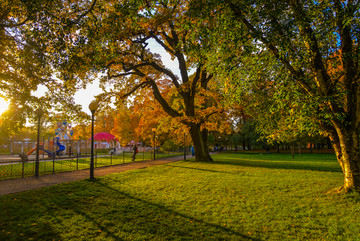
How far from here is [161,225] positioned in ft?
15.3

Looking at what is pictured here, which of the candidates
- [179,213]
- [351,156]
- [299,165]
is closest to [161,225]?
[179,213]

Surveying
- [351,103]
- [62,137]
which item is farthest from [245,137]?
[351,103]

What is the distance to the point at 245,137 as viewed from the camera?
147ft

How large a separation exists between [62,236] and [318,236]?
5004mm

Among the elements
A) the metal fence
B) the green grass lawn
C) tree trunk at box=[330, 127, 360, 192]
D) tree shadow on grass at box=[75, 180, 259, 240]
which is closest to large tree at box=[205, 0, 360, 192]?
tree trunk at box=[330, 127, 360, 192]

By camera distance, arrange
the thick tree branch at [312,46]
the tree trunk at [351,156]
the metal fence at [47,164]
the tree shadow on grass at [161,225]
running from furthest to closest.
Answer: the metal fence at [47,164] < the tree trunk at [351,156] < the thick tree branch at [312,46] < the tree shadow on grass at [161,225]

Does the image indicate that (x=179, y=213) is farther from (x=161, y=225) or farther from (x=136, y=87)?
(x=136, y=87)

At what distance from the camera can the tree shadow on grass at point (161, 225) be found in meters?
4.12

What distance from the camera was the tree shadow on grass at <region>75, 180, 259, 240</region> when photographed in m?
4.12

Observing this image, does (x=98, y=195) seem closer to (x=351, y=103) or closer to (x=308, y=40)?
(x=308, y=40)

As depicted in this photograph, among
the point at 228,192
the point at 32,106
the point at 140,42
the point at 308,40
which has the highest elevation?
the point at 140,42

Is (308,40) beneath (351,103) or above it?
above

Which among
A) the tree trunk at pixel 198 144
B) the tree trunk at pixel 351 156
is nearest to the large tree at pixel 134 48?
the tree trunk at pixel 198 144

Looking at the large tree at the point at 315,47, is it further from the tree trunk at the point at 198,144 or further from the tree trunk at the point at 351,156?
the tree trunk at the point at 198,144
